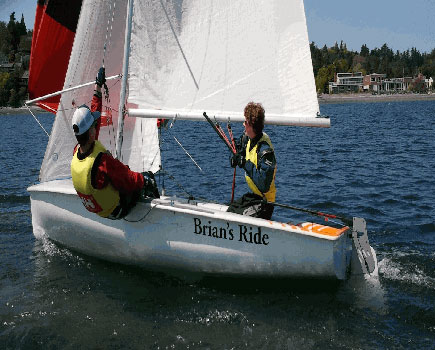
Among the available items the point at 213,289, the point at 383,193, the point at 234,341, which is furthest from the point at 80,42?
the point at 383,193

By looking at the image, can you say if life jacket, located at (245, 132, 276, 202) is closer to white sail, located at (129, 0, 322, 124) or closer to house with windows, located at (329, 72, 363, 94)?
white sail, located at (129, 0, 322, 124)

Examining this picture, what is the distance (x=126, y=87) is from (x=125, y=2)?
1500 millimetres

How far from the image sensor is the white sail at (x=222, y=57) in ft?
19.5

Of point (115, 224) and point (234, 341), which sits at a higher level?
point (115, 224)

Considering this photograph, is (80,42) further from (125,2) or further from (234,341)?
(234,341)

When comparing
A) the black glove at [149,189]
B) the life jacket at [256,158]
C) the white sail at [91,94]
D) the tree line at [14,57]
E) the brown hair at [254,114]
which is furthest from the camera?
the tree line at [14,57]

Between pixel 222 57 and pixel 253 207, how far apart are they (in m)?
1.91

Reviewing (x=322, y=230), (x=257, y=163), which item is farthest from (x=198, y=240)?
(x=322, y=230)

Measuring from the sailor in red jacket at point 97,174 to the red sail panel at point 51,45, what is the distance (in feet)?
7.14

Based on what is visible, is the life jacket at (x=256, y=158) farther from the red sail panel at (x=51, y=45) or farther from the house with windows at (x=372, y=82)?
the house with windows at (x=372, y=82)

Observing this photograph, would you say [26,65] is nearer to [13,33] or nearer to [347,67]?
[13,33]

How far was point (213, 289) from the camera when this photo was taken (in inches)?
247

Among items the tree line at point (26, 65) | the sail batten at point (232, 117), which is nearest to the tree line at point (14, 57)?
the tree line at point (26, 65)

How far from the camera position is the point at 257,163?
582 cm
